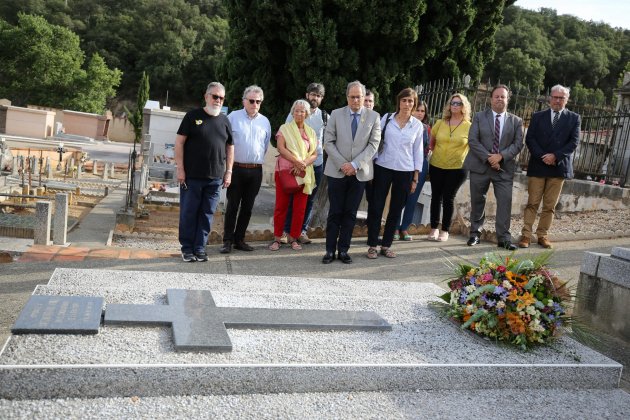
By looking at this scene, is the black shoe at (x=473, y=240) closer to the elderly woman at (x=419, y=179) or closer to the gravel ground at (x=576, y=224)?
the gravel ground at (x=576, y=224)

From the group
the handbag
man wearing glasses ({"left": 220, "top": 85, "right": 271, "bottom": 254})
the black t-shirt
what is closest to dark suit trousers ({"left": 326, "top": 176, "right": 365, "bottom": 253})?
the handbag

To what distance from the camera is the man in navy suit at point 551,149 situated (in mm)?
6121

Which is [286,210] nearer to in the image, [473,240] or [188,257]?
[188,257]

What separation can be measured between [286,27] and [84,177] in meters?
17.4

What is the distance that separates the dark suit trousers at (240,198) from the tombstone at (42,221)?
3597 millimetres

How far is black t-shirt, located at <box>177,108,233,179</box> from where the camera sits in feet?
16.3

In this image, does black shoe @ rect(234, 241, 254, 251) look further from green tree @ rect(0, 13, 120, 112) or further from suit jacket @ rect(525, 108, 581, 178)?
green tree @ rect(0, 13, 120, 112)

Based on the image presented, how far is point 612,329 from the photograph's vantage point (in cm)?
405

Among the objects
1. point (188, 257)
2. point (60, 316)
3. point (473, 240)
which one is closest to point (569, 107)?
point (473, 240)

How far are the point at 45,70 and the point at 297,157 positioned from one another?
192 feet

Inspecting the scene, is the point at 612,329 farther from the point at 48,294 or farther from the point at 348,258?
the point at 48,294

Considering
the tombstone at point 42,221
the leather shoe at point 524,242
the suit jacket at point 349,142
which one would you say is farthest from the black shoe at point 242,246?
the tombstone at point 42,221

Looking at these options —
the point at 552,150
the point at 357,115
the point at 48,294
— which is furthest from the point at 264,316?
the point at 552,150

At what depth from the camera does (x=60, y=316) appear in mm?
2852
